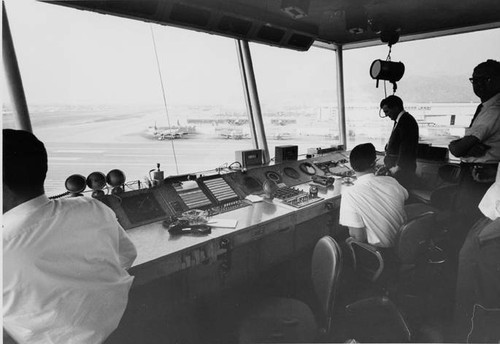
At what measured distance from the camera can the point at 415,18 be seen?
3428 mm

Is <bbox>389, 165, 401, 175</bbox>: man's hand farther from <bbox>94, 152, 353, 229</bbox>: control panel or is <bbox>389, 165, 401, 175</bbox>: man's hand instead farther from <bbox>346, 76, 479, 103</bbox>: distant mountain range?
<bbox>346, 76, 479, 103</bbox>: distant mountain range

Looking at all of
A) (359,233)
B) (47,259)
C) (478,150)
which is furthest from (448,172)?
(47,259)

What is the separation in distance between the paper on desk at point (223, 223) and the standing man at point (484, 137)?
171 centimetres

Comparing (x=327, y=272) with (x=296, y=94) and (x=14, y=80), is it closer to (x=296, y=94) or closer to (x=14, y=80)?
(x=14, y=80)

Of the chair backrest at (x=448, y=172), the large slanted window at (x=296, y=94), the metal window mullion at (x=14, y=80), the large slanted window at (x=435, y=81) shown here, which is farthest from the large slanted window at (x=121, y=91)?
the chair backrest at (x=448, y=172)

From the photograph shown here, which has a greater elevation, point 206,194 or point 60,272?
point 60,272

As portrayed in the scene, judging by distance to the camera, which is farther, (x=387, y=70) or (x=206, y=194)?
(x=387, y=70)

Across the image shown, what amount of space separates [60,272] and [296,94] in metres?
3.31

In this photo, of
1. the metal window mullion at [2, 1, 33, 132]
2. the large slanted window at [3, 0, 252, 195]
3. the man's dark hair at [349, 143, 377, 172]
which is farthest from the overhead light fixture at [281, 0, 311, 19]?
the metal window mullion at [2, 1, 33, 132]

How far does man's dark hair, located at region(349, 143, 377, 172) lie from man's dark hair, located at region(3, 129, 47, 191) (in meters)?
1.70

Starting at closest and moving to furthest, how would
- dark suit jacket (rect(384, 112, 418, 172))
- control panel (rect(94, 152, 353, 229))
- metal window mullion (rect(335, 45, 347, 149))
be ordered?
control panel (rect(94, 152, 353, 229))
dark suit jacket (rect(384, 112, 418, 172))
metal window mullion (rect(335, 45, 347, 149))

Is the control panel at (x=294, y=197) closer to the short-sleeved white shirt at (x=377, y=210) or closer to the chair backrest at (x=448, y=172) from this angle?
the short-sleeved white shirt at (x=377, y=210)

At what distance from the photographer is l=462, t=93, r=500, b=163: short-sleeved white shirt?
211 cm

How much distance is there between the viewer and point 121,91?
7.86 ft
